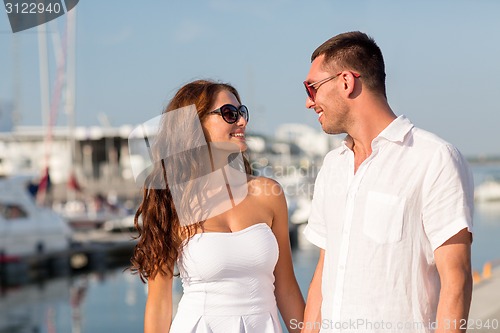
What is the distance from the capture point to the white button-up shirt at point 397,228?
7.17 feet

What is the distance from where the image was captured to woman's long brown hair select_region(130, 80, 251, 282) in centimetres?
306

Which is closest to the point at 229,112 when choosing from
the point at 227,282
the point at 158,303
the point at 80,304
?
the point at 227,282

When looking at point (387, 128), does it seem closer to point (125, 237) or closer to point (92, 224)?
point (125, 237)

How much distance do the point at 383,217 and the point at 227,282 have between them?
94 cm

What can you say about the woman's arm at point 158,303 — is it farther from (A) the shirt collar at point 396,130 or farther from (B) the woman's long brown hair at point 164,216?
(A) the shirt collar at point 396,130

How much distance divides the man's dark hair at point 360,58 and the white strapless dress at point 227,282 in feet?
2.92

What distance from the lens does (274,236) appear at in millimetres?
3141

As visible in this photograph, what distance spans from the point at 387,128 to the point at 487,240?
132 ft

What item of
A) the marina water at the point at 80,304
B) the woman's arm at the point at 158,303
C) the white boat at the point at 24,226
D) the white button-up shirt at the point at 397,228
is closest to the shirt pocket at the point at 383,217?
the white button-up shirt at the point at 397,228

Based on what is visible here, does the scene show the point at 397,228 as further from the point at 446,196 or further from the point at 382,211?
the point at 446,196

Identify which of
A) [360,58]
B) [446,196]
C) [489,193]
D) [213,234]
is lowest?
[489,193]

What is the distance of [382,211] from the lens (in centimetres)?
229

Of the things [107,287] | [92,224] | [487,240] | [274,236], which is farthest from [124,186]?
[274,236]

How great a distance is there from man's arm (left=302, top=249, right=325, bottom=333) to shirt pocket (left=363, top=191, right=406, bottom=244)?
36 cm
